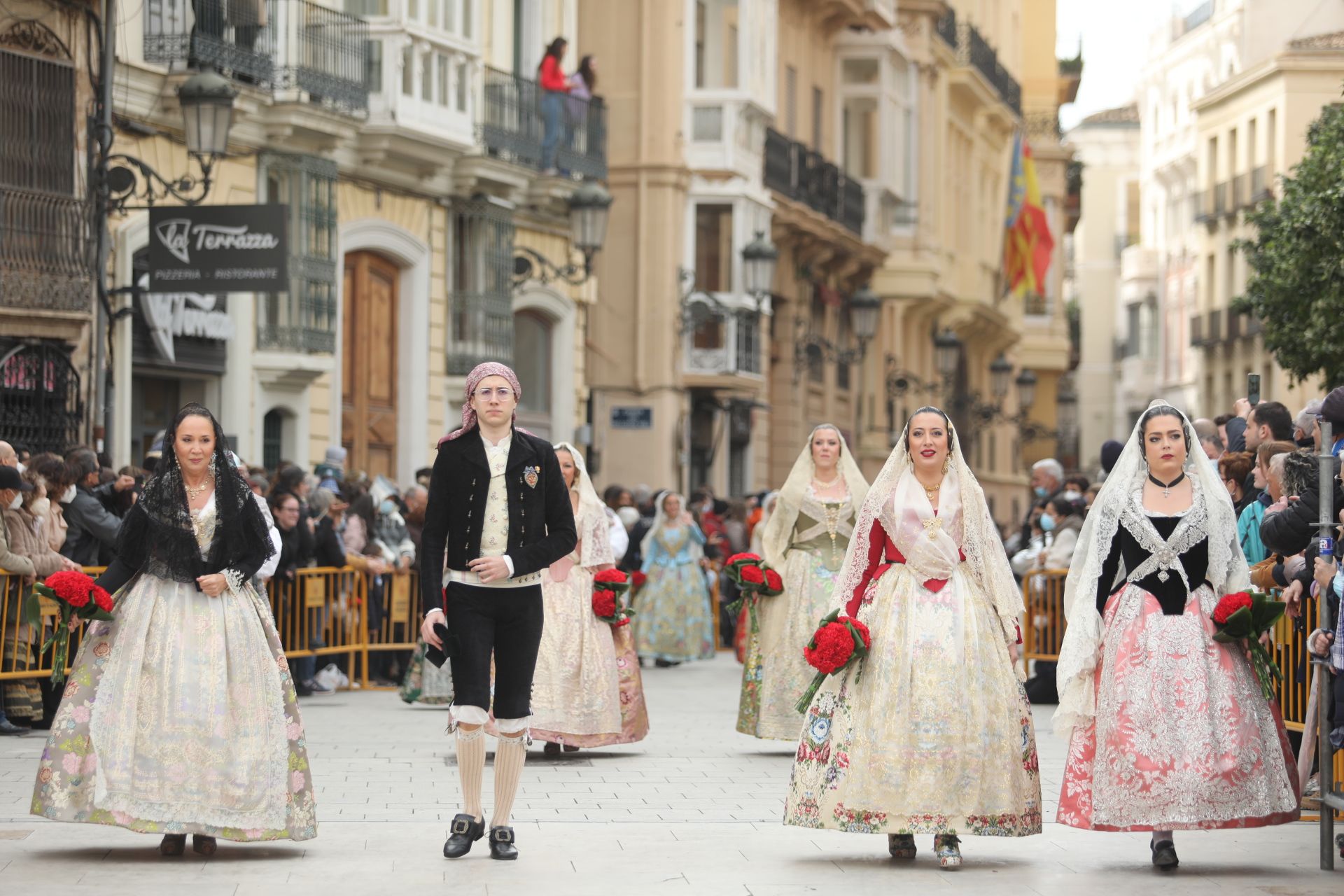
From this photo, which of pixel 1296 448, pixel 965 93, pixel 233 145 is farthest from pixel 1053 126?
pixel 1296 448

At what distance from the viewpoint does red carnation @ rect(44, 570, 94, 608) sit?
914 cm

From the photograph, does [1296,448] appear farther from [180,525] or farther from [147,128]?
[147,128]

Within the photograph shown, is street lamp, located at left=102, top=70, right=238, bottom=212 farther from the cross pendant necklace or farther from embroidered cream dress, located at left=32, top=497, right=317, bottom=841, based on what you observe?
the cross pendant necklace

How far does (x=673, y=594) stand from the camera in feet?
73.6

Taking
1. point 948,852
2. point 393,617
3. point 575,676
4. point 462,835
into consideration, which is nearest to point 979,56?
point 393,617

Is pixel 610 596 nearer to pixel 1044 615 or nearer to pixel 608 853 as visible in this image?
pixel 608 853

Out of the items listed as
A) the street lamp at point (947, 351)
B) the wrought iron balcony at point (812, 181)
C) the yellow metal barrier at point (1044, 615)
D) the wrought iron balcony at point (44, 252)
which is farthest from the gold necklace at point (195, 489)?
the street lamp at point (947, 351)

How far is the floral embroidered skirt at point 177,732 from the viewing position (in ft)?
29.8

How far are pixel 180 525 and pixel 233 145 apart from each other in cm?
1280

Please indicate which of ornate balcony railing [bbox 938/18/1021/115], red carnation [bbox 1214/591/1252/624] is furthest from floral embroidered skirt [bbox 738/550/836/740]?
ornate balcony railing [bbox 938/18/1021/115]

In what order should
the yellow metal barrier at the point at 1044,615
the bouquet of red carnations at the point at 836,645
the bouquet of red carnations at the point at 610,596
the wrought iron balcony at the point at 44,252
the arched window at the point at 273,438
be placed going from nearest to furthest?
the bouquet of red carnations at the point at 836,645
the bouquet of red carnations at the point at 610,596
the wrought iron balcony at the point at 44,252
the yellow metal barrier at the point at 1044,615
the arched window at the point at 273,438

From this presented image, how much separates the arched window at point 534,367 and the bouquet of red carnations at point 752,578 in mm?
15160

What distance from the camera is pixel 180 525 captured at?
9.27 metres

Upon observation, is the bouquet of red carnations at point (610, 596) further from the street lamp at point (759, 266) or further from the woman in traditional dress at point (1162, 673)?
the street lamp at point (759, 266)
